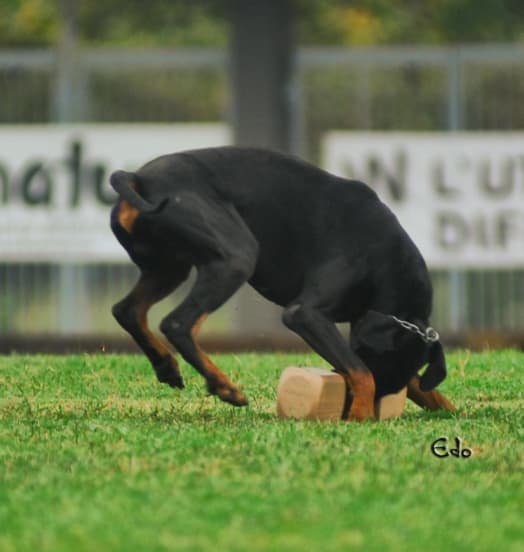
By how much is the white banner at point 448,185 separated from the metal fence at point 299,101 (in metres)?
0.32

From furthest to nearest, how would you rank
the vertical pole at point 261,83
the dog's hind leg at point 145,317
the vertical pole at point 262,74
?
1. the vertical pole at point 262,74
2. the vertical pole at point 261,83
3. the dog's hind leg at point 145,317

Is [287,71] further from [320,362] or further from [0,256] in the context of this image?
[320,362]

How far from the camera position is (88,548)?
5926 millimetres

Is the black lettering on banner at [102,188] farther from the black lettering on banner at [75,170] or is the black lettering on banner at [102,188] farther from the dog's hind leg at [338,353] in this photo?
the dog's hind leg at [338,353]

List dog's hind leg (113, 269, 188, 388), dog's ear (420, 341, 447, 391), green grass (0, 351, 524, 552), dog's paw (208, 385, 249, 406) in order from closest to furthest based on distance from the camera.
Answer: green grass (0, 351, 524, 552)
dog's paw (208, 385, 249, 406)
dog's ear (420, 341, 447, 391)
dog's hind leg (113, 269, 188, 388)

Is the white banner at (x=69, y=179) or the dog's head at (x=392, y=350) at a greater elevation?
the dog's head at (x=392, y=350)

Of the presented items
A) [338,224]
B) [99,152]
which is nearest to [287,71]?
[99,152]

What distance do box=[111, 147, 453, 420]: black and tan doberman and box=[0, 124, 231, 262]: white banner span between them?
31.9 ft

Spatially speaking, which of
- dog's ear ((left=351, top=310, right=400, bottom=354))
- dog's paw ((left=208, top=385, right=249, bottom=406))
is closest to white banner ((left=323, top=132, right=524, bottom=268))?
dog's ear ((left=351, top=310, right=400, bottom=354))

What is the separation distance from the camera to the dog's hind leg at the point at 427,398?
965 centimetres

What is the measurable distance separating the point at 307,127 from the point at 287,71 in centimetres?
60

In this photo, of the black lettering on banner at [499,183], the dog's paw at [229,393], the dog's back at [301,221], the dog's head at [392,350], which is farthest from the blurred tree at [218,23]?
the dog's paw at [229,393]

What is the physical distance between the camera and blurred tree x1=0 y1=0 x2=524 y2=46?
2683cm

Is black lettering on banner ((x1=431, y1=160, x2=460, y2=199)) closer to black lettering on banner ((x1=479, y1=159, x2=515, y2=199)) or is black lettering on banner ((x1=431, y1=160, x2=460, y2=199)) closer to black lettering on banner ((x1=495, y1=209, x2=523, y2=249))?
black lettering on banner ((x1=479, y1=159, x2=515, y2=199))
